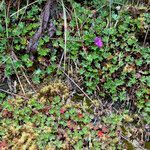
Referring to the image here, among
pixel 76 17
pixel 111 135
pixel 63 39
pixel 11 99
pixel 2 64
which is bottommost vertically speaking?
pixel 111 135

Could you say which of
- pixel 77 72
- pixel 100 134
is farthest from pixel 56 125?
pixel 77 72

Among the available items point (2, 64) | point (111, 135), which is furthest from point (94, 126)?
point (2, 64)

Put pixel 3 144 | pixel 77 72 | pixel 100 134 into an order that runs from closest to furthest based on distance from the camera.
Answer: pixel 3 144
pixel 100 134
pixel 77 72

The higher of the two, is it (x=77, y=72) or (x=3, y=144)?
(x=77, y=72)

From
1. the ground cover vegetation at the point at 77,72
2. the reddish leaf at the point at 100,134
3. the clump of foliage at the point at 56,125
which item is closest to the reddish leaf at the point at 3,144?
the clump of foliage at the point at 56,125

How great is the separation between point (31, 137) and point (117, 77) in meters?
1.10

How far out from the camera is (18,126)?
3244 millimetres

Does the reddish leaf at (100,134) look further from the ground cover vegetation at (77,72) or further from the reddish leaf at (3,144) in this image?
the reddish leaf at (3,144)

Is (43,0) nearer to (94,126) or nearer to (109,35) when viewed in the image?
(109,35)

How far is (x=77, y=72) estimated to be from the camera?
3.52 m

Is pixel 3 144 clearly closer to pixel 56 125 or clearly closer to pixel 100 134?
pixel 56 125

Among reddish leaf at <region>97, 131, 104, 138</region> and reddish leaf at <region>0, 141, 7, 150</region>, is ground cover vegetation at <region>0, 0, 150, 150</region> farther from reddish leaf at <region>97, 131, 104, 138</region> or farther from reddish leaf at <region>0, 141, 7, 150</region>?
reddish leaf at <region>0, 141, 7, 150</region>

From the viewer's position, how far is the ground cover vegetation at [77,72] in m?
3.30

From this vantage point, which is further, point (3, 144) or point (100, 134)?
point (100, 134)
